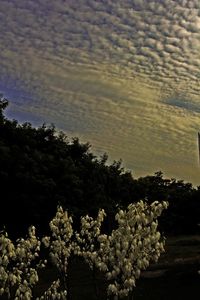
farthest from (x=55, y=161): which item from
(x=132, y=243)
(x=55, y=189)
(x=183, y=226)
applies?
(x=132, y=243)

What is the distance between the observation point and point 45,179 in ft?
128

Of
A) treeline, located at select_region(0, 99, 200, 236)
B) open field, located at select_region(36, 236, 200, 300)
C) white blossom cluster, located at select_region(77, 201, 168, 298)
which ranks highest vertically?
treeline, located at select_region(0, 99, 200, 236)

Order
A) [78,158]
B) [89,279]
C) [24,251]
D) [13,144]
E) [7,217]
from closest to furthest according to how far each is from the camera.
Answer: [24,251], [89,279], [7,217], [13,144], [78,158]

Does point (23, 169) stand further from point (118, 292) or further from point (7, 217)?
point (118, 292)

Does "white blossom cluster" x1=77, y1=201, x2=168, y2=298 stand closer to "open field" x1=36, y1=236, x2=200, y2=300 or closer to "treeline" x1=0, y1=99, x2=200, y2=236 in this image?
"open field" x1=36, y1=236, x2=200, y2=300

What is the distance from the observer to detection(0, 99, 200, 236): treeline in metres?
37.5

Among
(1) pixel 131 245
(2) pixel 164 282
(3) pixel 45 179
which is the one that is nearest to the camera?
(1) pixel 131 245

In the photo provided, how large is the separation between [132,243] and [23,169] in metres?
27.9

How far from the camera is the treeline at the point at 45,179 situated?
123ft

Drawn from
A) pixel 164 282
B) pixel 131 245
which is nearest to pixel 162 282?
pixel 164 282

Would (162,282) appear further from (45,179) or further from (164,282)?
(45,179)

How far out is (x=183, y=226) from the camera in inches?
2421

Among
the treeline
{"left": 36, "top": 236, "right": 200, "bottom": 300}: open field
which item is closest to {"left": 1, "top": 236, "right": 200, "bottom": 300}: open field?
{"left": 36, "top": 236, "right": 200, "bottom": 300}: open field

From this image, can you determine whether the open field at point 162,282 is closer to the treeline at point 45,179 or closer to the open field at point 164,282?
the open field at point 164,282
